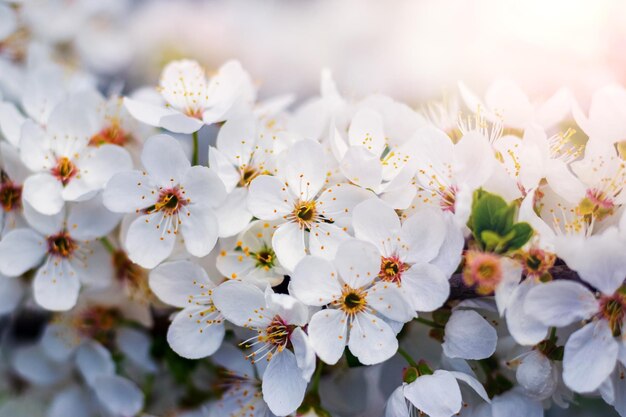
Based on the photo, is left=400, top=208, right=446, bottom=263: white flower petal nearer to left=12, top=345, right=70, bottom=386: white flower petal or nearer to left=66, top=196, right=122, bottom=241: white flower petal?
left=66, top=196, right=122, bottom=241: white flower petal

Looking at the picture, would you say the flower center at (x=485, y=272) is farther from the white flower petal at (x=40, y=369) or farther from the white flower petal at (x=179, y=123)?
the white flower petal at (x=40, y=369)

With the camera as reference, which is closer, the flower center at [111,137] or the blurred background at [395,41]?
the flower center at [111,137]

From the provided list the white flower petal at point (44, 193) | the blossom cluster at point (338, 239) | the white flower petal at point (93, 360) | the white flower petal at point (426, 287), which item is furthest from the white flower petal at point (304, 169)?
the white flower petal at point (93, 360)

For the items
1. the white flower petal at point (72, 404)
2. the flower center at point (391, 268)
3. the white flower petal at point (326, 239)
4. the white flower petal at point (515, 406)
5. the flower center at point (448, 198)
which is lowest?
the white flower petal at point (72, 404)

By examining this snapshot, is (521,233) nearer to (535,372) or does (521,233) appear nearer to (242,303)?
(535,372)

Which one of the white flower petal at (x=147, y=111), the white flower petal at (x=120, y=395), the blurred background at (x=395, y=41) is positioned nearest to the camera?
the white flower petal at (x=147, y=111)

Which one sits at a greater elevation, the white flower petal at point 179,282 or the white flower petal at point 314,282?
the white flower petal at point 314,282

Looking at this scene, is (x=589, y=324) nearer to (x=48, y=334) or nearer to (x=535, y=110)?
(x=535, y=110)

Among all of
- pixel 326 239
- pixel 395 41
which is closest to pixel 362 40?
pixel 395 41
